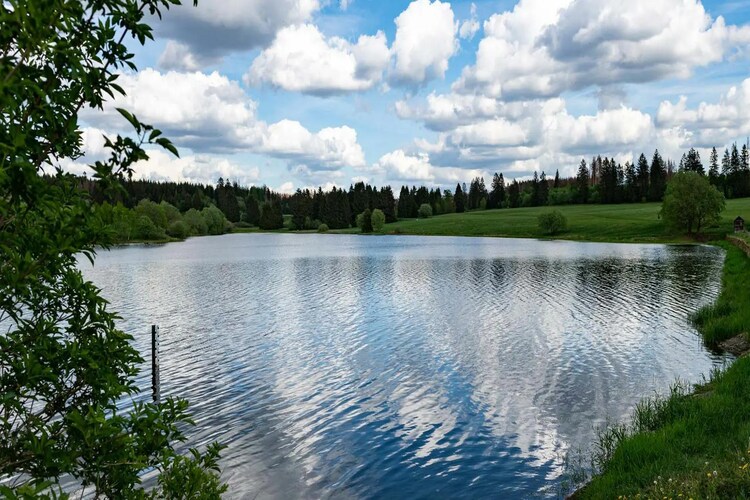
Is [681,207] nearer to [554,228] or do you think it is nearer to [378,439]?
[554,228]

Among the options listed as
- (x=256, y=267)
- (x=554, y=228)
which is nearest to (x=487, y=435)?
(x=256, y=267)

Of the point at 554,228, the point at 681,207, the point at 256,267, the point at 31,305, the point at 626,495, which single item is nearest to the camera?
the point at 31,305

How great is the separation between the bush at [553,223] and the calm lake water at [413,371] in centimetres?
9370

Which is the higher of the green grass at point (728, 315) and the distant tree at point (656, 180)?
the distant tree at point (656, 180)

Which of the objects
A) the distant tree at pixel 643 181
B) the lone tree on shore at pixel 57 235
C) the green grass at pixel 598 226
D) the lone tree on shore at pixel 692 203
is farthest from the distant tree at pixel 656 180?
the lone tree on shore at pixel 57 235

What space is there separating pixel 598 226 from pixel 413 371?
131637mm

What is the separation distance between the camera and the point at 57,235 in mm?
4859

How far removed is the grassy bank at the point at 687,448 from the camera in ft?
32.6

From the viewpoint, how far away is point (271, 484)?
46.3 ft

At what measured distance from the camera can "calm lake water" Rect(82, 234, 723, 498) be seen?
15.0 m

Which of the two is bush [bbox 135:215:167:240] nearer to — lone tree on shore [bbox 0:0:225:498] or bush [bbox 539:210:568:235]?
bush [bbox 539:210:568:235]

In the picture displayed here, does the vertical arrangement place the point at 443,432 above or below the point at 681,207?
below

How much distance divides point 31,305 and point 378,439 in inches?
512

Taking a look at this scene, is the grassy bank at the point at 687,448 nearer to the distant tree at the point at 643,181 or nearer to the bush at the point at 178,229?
the bush at the point at 178,229
